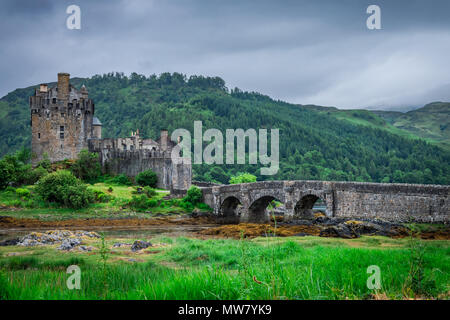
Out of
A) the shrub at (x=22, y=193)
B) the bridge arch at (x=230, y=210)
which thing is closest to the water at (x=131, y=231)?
the bridge arch at (x=230, y=210)

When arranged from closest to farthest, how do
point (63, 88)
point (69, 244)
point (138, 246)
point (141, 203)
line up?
point (69, 244), point (138, 246), point (141, 203), point (63, 88)

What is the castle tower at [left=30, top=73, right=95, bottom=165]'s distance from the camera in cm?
5578

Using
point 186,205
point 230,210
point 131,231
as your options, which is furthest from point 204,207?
point 131,231

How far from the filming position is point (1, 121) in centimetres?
15375

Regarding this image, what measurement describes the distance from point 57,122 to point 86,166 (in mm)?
7976

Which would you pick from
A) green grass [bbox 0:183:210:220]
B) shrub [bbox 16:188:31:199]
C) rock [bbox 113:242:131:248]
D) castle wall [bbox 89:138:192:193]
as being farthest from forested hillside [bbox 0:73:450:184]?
rock [bbox 113:242:131:248]

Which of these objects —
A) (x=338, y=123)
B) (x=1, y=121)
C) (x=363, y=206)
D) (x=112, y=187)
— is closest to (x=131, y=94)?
(x=1, y=121)

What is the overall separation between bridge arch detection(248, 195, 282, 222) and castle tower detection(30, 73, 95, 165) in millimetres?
28295

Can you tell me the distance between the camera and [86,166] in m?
53.6

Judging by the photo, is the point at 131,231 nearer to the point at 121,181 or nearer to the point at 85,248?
the point at 85,248

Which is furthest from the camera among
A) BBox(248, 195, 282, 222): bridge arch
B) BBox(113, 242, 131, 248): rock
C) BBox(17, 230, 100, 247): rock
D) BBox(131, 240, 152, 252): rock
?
BBox(248, 195, 282, 222): bridge arch

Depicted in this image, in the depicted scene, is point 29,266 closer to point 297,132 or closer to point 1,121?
point 297,132

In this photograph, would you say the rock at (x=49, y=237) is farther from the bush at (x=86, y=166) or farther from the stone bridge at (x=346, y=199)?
the bush at (x=86, y=166)

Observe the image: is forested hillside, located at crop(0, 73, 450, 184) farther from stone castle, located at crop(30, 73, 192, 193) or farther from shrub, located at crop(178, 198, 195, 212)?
shrub, located at crop(178, 198, 195, 212)
